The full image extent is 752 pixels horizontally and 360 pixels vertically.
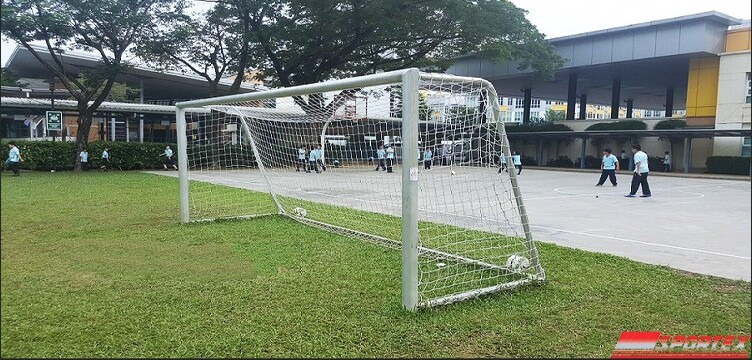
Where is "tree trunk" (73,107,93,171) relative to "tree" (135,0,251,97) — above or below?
below

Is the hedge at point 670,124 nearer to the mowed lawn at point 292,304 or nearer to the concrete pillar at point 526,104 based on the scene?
the concrete pillar at point 526,104

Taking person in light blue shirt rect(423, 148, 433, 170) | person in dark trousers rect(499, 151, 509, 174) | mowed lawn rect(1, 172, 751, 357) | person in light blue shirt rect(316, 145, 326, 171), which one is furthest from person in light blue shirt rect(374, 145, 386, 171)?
person in dark trousers rect(499, 151, 509, 174)

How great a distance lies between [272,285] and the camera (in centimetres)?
476

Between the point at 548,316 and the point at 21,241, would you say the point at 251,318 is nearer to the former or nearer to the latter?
the point at 21,241

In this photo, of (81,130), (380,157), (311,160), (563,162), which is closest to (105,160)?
(81,130)

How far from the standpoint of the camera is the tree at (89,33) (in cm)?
1786

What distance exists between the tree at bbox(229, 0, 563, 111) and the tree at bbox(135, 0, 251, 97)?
0.77 m

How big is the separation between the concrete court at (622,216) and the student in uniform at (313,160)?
0.92 feet

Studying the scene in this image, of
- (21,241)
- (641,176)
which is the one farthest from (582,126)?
(21,241)

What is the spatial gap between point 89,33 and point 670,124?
27.6 meters

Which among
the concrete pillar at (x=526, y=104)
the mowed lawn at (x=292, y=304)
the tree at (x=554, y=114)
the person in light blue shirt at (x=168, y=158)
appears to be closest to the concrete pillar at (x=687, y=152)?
the concrete pillar at (x=526, y=104)

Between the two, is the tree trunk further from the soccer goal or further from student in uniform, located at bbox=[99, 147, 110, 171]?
the soccer goal

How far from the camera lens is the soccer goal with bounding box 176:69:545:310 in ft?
15.1

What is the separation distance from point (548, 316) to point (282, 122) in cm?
672
